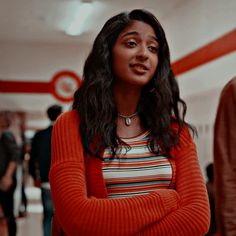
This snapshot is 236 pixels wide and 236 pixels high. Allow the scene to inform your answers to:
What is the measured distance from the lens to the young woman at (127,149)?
1.34 m

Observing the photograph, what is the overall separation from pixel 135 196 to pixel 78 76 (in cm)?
805

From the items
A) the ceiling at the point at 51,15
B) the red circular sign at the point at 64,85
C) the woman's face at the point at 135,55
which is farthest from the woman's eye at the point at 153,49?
the red circular sign at the point at 64,85

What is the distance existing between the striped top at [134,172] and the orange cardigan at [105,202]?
3 cm

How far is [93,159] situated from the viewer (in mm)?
1417

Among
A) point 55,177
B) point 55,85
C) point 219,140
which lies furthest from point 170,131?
point 55,85

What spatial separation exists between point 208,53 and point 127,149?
432 centimetres

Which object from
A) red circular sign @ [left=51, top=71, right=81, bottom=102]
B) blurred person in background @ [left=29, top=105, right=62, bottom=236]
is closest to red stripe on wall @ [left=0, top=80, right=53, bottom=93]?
red circular sign @ [left=51, top=71, right=81, bottom=102]

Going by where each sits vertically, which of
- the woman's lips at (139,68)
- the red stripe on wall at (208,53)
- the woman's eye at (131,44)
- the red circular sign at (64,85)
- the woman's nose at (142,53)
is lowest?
the woman's lips at (139,68)

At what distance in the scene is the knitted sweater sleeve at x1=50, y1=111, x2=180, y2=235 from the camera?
1313 millimetres

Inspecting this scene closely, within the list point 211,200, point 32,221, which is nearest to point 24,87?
point 32,221

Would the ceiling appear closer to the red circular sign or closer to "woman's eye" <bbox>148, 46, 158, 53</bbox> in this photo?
the red circular sign

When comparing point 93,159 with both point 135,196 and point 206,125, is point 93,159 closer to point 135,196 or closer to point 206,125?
point 135,196

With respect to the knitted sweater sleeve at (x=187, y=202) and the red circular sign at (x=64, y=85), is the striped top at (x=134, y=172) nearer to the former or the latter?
the knitted sweater sleeve at (x=187, y=202)

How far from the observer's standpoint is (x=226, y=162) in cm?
149
